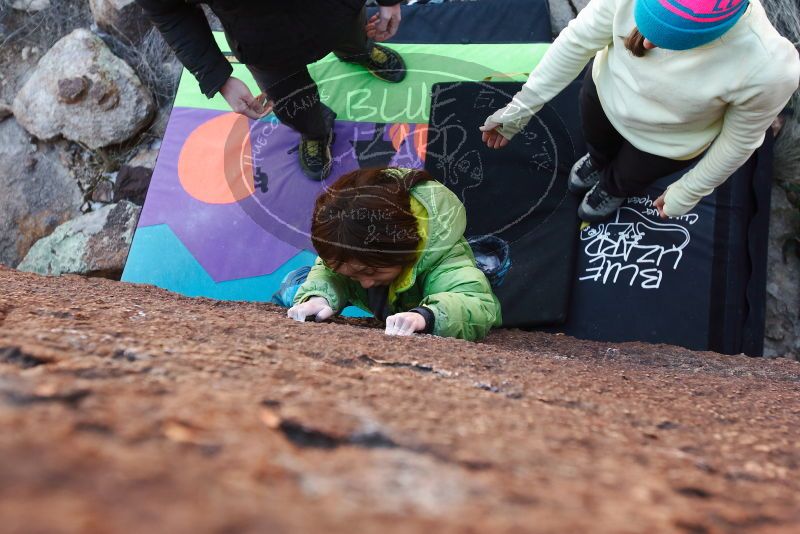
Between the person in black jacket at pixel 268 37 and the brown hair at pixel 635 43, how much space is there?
0.80 m

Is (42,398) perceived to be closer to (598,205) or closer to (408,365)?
(408,365)

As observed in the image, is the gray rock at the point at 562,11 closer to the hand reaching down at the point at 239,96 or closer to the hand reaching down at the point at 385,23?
the hand reaching down at the point at 385,23

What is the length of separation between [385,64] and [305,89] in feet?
2.10

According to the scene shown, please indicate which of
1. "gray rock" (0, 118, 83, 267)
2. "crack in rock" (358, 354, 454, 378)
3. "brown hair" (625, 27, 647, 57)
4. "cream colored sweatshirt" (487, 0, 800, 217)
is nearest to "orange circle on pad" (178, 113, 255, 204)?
"gray rock" (0, 118, 83, 267)

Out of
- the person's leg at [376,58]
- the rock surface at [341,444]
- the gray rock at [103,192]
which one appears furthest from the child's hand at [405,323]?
the gray rock at [103,192]

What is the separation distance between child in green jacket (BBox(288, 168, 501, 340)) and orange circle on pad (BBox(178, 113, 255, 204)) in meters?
1.11

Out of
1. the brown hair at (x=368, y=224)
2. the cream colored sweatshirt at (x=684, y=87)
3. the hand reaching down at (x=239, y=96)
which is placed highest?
the cream colored sweatshirt at (x=684, y=87)

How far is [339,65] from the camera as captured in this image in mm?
2672

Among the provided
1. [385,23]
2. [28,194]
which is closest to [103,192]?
[28,194]

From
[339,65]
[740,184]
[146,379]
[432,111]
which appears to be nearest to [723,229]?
[740,184]

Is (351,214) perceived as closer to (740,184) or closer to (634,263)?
(634,263)

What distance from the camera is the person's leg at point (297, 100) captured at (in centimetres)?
200

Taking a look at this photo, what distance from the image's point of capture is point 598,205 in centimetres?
228

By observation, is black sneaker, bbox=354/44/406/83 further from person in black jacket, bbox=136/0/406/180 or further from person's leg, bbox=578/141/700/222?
person's leg, bbox=578/141/700/222
